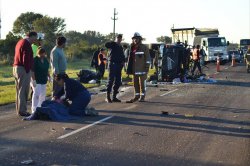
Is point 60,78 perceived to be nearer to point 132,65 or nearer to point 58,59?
point 58,59

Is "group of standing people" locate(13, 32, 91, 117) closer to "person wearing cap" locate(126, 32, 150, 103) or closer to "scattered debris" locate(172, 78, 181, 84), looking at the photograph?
"person wearing cap" locate(126, 32, 150, 103)

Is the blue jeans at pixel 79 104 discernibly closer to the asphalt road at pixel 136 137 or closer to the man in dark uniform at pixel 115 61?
the asphalt road at pixel 136 137

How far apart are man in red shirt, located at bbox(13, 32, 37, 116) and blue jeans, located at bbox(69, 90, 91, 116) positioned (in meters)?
1.20

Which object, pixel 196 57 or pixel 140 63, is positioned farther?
pixel 196 57

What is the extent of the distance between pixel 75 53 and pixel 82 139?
6233cm

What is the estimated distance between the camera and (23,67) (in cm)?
1255

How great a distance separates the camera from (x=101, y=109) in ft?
46.4

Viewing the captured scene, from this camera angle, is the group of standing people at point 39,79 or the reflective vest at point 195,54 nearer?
the group of standing people at point 39,79

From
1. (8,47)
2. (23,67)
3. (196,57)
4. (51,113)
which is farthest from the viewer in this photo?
(8,47)

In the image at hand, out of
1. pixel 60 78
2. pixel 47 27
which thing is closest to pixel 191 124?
pixel 60 78

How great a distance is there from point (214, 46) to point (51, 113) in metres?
37.6

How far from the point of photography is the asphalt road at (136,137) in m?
8.05

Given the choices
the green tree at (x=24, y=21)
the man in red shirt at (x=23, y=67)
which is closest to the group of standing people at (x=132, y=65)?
the man in red shirt at (x=23, y=67)

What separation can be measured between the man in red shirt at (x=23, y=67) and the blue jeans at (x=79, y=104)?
1201 mm
